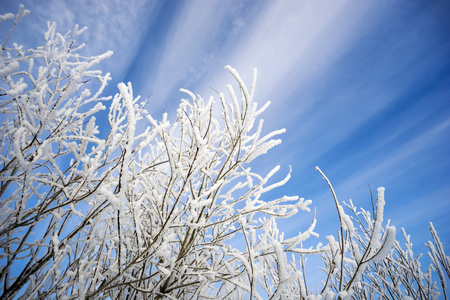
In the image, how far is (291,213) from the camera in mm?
1590

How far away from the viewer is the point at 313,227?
1.60m

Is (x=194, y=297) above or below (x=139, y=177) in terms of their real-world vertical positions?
below

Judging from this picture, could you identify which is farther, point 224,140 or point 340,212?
point 224,140

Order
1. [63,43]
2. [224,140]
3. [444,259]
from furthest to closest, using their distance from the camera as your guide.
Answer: [224,140], [63,43], [444,259]

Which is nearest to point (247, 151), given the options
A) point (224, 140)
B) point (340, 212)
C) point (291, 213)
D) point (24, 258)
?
point (224, 140)

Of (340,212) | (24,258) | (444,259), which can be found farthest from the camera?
(444,259)

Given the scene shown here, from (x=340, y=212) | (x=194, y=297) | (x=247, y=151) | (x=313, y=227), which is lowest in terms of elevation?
(x=194, y=297)

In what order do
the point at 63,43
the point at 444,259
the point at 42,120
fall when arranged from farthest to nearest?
the point at 63,43
the point at 444,259
the point at 42,120

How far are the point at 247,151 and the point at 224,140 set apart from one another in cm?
42

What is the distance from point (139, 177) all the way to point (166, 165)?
495 millimetres

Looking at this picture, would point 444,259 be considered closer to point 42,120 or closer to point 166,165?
point 166,165

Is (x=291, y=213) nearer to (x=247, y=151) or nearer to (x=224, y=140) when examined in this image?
(x=247, y=151)

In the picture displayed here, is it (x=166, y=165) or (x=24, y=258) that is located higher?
(x=166, y=165)

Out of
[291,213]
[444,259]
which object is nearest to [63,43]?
[291,213]
